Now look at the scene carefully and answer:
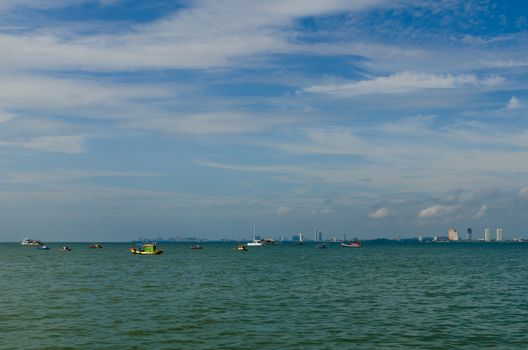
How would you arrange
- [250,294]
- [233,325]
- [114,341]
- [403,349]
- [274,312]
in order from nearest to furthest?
[403,349] → [114,341] → [233,325] → [274,312] → [250,294]

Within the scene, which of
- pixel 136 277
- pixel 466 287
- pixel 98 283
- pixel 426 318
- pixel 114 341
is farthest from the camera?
pixel 136 277

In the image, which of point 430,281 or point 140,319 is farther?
point 430,281

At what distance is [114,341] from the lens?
39312mm

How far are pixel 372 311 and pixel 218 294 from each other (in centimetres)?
2144

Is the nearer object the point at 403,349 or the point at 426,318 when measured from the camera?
the point at 403,349

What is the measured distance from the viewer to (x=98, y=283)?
8225cm

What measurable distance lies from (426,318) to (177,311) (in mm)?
22763

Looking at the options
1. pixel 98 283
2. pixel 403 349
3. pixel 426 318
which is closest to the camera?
pixel 403 349

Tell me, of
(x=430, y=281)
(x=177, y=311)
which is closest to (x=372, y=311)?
(x=177, y=311)

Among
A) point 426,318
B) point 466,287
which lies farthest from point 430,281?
point 426,318

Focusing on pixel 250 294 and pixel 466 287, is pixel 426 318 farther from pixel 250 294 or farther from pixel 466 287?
pixel 466 287

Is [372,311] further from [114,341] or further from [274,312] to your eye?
[114,341]

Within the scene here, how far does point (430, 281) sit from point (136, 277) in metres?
47.7

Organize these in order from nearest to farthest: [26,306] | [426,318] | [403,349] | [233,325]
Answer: [403,349] → [233,325] → [426,318] → [26,306]
